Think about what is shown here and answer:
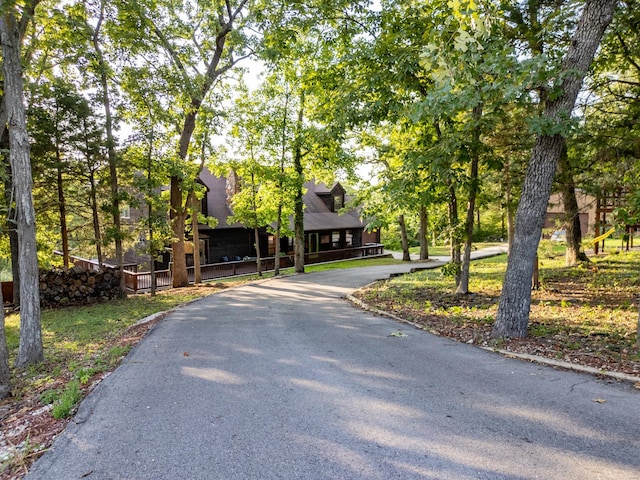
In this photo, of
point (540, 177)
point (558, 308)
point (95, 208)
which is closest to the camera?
point (540, 177)

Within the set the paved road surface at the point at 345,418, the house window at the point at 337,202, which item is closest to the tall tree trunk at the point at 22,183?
the paved road surface at the point at 345,418

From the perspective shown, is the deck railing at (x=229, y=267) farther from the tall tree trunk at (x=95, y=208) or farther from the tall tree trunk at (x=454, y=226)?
the tall tree trunk at (x=454, y=226)

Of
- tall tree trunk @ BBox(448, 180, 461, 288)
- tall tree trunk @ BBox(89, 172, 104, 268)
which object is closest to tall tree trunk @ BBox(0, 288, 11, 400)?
tall tree trunk @ BBox(89, 172, 104, 268)

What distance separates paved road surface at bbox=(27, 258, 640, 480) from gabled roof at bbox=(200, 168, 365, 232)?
16056 millimetres

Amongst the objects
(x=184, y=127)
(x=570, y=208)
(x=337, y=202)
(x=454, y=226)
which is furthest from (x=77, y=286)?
(x=337, y=202)

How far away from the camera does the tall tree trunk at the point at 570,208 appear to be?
10.1 m

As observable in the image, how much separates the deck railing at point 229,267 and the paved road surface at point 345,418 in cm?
1217

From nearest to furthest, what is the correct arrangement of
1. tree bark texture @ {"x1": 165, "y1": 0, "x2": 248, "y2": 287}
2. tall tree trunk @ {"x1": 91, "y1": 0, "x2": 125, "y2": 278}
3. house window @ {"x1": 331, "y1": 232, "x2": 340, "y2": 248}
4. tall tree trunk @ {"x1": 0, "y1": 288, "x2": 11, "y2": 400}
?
tall tree trunk @ {"x1": 0, "y1": 288, "x2": 11, "y2": 400}
tall tree trunk @ {"x1": 91, "y1": 0, "x2": 125, "y2": 278}
tree bark texture @ {"x1": 165, "y1": 0, "x2": 248, "y2": 287}
house window @ {"x1": 331, "y1": 232, "x2": 340, "y2": 248}

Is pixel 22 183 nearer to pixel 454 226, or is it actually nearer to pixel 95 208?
pixel 95 208

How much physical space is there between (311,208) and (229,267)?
10276 millimetres

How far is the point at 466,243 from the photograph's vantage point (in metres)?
10.0

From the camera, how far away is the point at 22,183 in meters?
6.36

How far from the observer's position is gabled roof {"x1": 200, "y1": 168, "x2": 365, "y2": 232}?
2423 centimetres

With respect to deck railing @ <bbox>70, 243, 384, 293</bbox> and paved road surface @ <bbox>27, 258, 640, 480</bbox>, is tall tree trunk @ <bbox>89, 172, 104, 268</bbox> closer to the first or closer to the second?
deck railing @ <bbox>70, 243, 384, 293</bbox>
